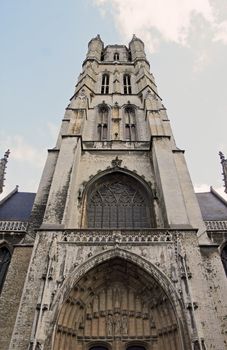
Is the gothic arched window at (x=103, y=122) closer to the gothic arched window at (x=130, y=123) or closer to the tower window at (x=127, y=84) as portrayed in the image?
the gothic arched window at (x=130, y=123)

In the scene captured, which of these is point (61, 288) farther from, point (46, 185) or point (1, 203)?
point (1, 203)

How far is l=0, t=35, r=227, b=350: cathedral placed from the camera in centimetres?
837

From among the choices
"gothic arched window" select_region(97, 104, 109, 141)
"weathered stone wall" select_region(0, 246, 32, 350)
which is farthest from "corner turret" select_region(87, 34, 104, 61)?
"weathered stone wall" select_region(0, 246, 32, 350)

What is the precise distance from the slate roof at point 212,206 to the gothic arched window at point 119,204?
3.26 m

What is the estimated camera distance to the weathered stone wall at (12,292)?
8.50 metres

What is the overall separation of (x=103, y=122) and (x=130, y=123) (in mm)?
1607

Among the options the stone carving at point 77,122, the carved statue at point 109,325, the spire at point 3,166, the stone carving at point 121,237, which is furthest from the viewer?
the spire at point 3,166

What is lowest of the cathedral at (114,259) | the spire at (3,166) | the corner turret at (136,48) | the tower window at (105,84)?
the cathedral at (114,259)

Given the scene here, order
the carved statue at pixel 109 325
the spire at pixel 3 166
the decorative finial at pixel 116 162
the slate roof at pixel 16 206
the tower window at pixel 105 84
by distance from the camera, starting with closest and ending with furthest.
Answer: the carved statue at pixel 109 325
the decorative finial at pixel 116 162
the slate roof at pixel 16 206
the spire at pixel 3 166
the tower window at pixel 105 84

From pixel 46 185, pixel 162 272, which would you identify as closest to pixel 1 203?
pixel 46 185

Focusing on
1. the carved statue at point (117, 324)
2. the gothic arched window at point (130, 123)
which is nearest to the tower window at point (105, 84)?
the gothic arched window at point (130, 123)

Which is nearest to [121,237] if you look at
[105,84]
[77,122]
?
[77,122]

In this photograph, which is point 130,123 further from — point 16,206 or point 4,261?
point 4,261

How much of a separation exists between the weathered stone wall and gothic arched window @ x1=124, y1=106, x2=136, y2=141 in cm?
895
